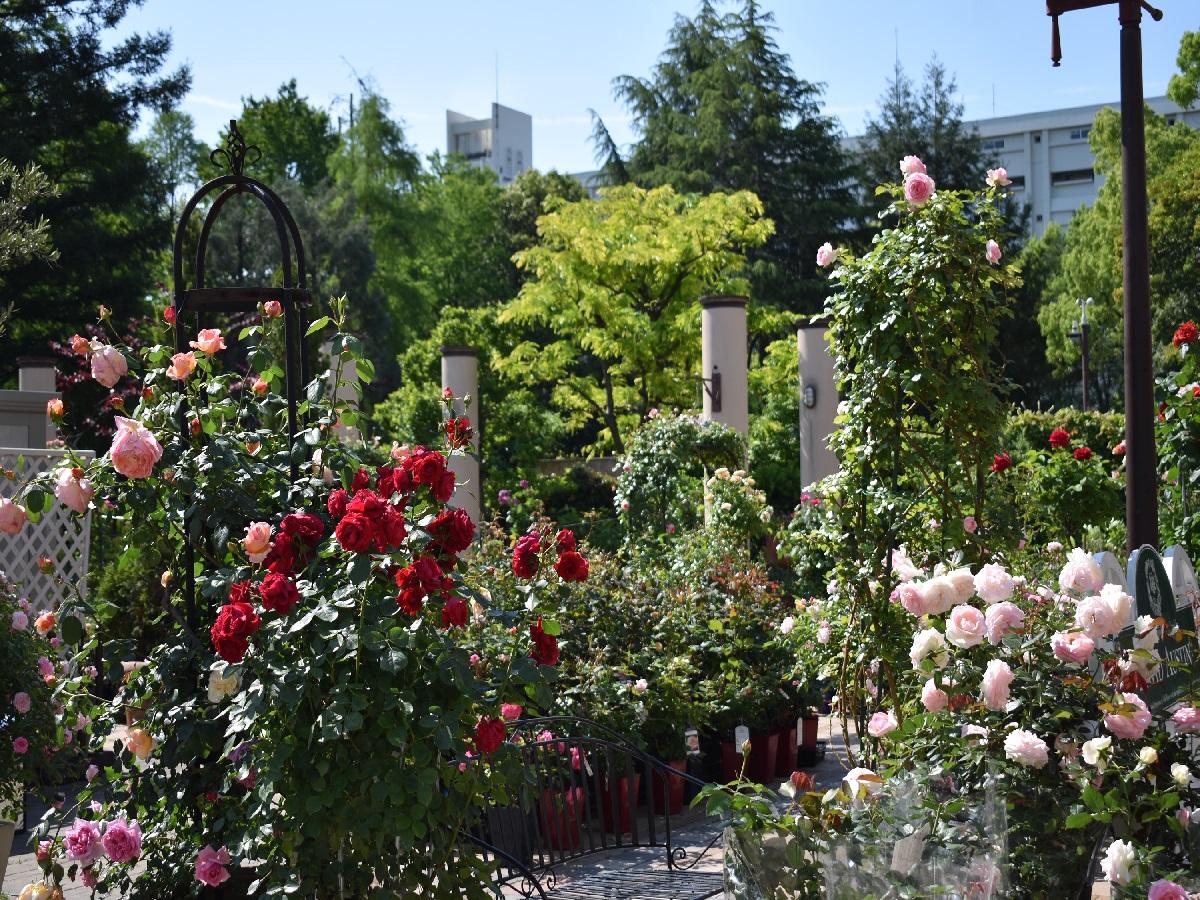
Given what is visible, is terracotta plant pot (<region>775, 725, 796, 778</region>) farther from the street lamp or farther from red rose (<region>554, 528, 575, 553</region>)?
the street lamp

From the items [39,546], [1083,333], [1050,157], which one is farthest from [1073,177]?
[39,546]

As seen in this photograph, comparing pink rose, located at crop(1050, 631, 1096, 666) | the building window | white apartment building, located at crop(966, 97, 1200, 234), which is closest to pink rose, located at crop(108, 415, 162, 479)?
pink rose, located at crop(1050, 631, 1096, 666)

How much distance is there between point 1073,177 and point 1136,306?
65.2 metres

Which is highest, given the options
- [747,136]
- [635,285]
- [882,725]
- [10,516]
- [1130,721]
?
Answer: [747,136]

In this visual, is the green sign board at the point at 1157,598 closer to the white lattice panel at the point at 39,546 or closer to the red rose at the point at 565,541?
the red rose at the point at 565,541

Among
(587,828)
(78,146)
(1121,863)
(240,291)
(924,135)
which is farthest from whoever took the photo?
(924,135)

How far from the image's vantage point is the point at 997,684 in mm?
3074

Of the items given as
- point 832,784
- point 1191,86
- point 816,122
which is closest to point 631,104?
point 816,122

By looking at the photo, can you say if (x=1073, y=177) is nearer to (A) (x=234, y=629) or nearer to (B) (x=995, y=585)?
(B) (x=995, y=585)

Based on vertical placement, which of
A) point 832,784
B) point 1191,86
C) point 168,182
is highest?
point 1191,86

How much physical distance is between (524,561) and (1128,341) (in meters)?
3.13

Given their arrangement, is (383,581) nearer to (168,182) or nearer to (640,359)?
(640,359)

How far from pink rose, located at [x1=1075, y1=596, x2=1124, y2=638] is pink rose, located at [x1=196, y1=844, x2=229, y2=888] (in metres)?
2.26

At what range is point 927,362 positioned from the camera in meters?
5.42
